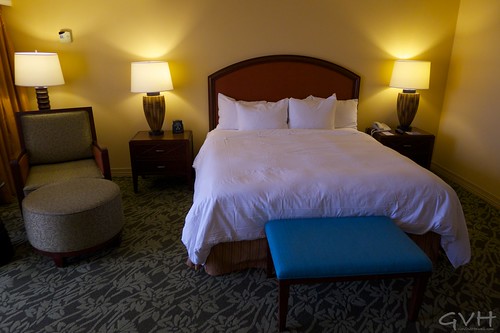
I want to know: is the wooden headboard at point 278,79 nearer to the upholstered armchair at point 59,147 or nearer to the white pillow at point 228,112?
the white pillow at point 228,112

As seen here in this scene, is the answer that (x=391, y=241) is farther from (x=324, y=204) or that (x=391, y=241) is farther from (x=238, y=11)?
(x=238, y=11)

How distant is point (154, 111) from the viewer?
11.8ft

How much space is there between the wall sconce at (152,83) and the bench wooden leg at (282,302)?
8.19 feet

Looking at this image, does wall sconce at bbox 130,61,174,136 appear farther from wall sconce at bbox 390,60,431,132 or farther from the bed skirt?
wall sconce at bbox 390,60,431,132

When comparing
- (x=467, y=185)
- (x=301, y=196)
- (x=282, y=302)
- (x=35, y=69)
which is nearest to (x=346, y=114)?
(x=467, y=185)

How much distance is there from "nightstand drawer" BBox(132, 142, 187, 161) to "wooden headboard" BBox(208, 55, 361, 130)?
0.58m

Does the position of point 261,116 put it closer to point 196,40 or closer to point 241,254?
point 196,40

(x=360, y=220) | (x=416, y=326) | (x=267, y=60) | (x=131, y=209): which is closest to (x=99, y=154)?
(x=131, y=209)

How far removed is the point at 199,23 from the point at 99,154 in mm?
1773

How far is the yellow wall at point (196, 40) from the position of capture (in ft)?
11.5

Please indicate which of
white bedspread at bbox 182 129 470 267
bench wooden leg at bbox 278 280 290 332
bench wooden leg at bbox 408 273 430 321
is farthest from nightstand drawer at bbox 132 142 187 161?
bench wooden leg at bbox 408 273 430 321

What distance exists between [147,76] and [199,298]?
2.32 metres

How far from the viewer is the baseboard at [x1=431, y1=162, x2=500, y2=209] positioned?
11.0 ft

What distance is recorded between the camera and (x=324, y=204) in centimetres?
210
